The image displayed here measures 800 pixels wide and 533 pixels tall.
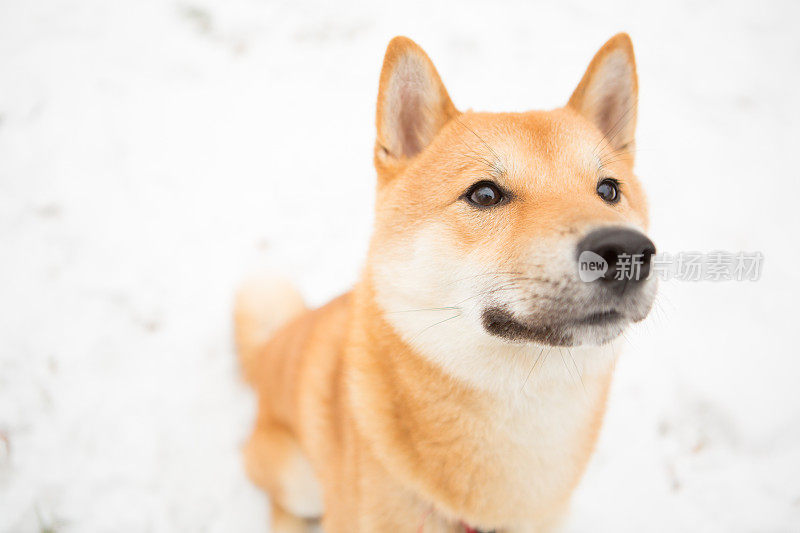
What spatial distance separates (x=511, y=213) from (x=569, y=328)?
389 mm

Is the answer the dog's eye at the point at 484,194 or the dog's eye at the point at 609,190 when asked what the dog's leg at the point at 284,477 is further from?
the dog's eye at the point at 609,190

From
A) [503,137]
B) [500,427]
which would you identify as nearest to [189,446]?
[500,427]

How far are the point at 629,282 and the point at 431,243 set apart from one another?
57cm

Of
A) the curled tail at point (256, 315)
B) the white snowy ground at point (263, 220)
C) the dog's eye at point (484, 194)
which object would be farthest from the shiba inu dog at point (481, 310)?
the white snowy ground at point (263, 220)

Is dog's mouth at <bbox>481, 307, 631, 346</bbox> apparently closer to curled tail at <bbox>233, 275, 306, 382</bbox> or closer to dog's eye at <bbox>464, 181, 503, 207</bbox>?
dog's eye at <bbox>464, 181, 503, 207</bbox>

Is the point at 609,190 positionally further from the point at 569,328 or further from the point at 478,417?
the point at 478,417

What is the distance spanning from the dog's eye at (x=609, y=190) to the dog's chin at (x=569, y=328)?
0.51m

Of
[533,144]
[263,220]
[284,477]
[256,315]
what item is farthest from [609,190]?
[263,220]

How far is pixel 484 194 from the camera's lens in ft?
4.99

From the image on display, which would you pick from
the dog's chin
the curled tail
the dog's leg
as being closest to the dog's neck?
the dog's chin

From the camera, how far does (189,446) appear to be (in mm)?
2475

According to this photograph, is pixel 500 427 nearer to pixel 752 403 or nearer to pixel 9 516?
pixel 752 403

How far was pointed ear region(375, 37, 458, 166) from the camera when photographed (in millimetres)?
1619

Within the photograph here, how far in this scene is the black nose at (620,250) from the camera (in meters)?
1.14
